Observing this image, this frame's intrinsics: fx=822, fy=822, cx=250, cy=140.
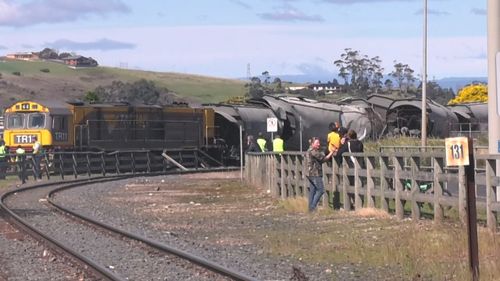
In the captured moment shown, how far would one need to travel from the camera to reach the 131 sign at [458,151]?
827 cm

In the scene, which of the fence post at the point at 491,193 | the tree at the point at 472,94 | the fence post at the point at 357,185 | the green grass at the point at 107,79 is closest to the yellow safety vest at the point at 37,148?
the fence post at the point at 357,185

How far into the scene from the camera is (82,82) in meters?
158

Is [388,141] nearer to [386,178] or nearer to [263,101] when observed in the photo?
[263,101]

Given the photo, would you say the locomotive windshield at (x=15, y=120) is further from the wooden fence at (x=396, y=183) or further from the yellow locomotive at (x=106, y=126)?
the wooden fence at (x=396, y=183)

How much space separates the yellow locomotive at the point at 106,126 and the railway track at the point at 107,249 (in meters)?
16.0

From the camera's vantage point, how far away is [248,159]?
3023 centimetres

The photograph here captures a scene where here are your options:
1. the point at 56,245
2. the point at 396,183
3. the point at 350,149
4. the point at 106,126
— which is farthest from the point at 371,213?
the point at 106,126

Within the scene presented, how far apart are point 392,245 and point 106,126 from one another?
2827 cm

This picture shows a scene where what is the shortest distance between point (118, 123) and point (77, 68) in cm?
14075

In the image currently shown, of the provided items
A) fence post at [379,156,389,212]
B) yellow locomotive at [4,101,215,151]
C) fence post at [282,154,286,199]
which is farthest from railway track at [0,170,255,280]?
yellow locomotive at [4,101,215,151]

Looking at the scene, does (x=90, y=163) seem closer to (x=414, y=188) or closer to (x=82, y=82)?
(x=414, y=188)

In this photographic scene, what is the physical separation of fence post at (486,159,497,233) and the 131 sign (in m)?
3.99

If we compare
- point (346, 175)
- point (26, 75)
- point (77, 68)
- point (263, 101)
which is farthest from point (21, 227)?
point (77, 68)

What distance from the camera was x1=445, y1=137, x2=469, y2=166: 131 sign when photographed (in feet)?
27.1
